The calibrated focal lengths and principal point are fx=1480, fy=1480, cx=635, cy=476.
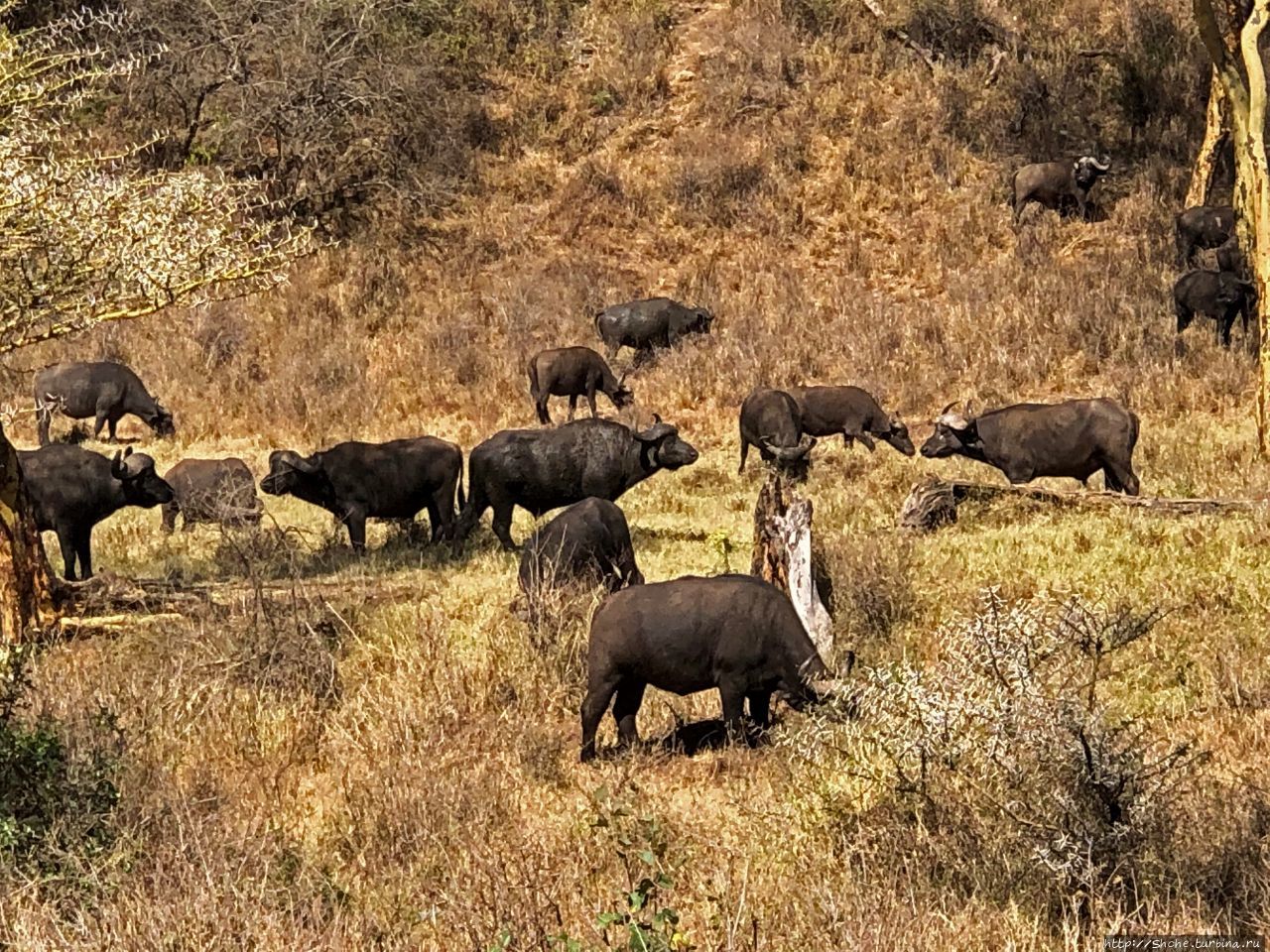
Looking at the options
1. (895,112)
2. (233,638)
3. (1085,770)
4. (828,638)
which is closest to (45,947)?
(1085,770)

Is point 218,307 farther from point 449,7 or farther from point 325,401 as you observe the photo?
point 449,7

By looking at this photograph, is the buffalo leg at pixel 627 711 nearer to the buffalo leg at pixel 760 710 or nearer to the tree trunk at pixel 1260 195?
the buffalo leg at pixel 760 710

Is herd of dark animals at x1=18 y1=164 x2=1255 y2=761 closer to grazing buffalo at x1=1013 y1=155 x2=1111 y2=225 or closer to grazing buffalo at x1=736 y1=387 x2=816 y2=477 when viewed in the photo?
grazing buffalo at x1=736 y1=387 x2=816 y2=477

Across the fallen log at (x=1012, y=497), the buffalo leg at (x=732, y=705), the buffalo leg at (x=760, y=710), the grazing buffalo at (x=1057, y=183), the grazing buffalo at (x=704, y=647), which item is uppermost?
the grazing buffalo at (x=1057, y=183)

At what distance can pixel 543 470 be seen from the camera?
583 inches

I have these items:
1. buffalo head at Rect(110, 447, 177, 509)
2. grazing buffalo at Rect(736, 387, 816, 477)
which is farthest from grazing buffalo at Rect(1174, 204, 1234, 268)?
buffalo head at Rect(110, 447, 177, 509)

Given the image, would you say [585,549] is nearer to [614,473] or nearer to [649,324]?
[614,473]

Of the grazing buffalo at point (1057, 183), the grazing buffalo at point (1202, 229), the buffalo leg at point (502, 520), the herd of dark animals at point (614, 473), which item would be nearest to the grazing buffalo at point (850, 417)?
the herd of dark animals at point (614, 473)

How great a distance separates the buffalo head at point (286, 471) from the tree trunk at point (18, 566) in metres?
3.65

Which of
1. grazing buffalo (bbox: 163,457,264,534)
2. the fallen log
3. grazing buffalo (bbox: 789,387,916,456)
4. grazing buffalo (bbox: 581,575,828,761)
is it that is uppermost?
grazing buffalo (bbox: 581,575,828,761)

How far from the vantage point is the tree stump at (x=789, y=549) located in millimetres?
10578

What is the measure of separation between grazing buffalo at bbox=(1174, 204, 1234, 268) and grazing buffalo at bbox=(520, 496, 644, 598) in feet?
52.9

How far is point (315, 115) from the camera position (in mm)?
29688

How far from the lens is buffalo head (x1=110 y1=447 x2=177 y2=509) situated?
15000 millimetres
